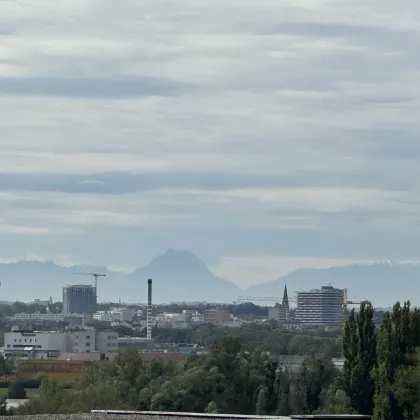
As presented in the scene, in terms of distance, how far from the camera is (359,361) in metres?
73.5

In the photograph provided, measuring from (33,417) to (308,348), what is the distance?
112276 millimetres

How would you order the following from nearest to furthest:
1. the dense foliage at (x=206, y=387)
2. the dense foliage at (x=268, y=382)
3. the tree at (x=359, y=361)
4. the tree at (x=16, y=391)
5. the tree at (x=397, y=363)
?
the tree at (x=397, y=363) < the dense foliage at (x=268, y=382) < the tree at (x=359, y=361) < the dense foliage at (x=206, y=387) < the tree at (x=16, y=391)

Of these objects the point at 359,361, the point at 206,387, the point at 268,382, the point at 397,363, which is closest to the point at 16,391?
the point at 206,387

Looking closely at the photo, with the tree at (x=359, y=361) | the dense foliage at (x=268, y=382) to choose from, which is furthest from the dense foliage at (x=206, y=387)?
the tree at (x=359, y=361)

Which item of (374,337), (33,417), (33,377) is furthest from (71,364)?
(33,417)

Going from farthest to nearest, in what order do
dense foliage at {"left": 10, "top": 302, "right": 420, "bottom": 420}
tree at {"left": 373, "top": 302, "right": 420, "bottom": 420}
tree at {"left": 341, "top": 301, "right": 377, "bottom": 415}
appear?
tree at {"left": 341, "top": 301, "right": 377, "bottom": 415} < dense foliage at {"left": 10, "top": 302, "right": 420, "bottom": 420} < tree at {"left": 373, "top": 302, "right": 420, "bottom": 420}

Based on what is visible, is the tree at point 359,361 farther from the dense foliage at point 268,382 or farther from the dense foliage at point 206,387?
the dense foliage at point 206,387

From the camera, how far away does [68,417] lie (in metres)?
49.8

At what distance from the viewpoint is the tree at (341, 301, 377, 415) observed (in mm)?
72375

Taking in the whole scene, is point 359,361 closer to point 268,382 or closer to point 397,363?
point 397,363

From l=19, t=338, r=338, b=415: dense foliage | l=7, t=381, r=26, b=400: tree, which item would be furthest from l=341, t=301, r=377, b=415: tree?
l=7, t=381, r=26, b=400: tree

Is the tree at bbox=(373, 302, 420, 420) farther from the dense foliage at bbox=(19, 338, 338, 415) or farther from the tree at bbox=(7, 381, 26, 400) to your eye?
the tree at bbox=(7, 381, 26, 400)

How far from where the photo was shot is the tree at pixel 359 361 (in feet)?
237

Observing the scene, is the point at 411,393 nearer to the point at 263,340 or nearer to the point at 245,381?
the point at 245,381
